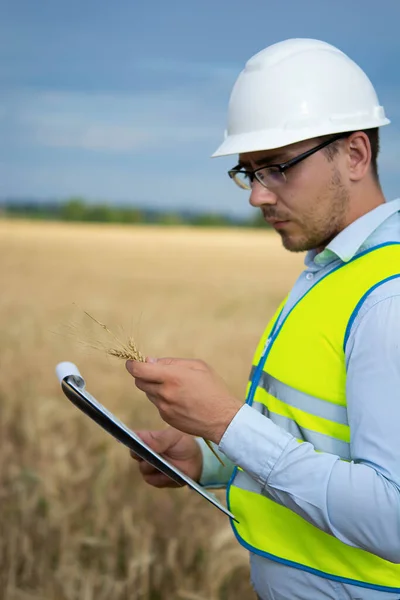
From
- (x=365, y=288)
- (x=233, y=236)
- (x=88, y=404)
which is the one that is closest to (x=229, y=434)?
(x=88, y=404)

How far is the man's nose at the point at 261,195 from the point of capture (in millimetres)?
1854

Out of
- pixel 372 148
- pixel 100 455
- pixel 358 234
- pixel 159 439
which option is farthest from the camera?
pixel 100 455

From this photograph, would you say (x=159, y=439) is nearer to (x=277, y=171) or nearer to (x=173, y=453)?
(x=173, y=453)

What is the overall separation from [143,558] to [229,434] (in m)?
1.75

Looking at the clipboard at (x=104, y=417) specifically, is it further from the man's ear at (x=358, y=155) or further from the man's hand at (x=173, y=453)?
the man's ear at (x=358, y=155)

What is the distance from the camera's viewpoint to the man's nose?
1854mm

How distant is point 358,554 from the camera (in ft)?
5.72

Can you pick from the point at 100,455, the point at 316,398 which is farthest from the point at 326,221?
the point at 100,455

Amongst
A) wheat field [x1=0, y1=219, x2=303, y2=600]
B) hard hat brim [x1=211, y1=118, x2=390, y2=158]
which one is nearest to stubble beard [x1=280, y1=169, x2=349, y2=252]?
hard hat brim [x1=211, y1=118, x2=390, y2=158]

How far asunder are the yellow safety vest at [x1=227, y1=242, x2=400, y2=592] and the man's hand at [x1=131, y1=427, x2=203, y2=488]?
0.31 metres

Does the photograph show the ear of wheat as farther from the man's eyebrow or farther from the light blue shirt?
the man's eyebrow

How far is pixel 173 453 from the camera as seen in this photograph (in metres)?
2.20

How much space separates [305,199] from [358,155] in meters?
0.17

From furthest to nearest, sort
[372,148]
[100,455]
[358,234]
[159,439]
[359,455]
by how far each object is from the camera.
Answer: [100,455], [159,439], [372,148], [358,234], [359,455]
